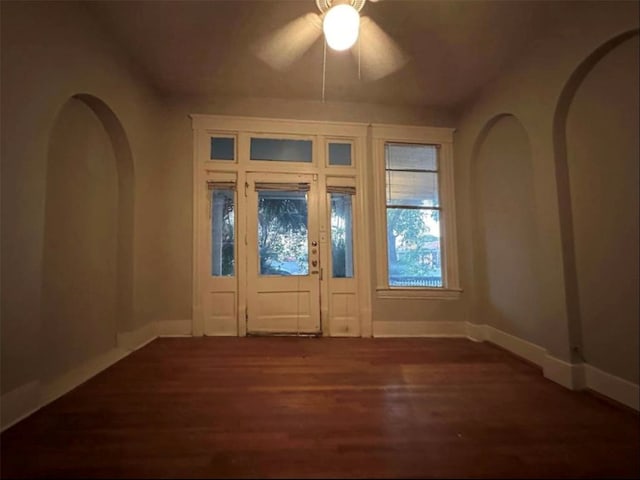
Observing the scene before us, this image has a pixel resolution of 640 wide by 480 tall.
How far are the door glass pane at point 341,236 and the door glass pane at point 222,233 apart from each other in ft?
3.97

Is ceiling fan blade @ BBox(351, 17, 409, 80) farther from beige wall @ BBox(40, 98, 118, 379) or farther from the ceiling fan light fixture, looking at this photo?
beige wall @ BBox(40, 98, 118, 379)

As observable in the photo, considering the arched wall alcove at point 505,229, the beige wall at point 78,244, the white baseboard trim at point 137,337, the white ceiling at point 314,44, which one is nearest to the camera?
the beige wall at point 78,244

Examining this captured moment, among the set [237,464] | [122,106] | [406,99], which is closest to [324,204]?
[406,99]

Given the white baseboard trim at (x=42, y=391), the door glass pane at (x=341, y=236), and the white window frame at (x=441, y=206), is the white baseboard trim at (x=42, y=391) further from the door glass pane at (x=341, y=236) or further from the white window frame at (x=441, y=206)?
the white window frame at (x=441, y=206)

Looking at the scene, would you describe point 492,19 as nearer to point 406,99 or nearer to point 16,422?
point 406,99

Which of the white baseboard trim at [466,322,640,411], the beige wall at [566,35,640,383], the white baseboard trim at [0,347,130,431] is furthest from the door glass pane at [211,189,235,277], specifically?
the beige wall at [566,35,640,383]

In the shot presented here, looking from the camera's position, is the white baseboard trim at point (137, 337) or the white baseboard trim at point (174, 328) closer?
the white baseboard trim at point (137, 337)

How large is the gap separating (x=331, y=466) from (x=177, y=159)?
3.38 meters

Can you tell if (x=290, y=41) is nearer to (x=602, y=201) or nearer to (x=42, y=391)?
(x=602, y=201)

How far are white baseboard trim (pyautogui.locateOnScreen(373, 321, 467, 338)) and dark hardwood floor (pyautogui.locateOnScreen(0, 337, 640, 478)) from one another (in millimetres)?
891

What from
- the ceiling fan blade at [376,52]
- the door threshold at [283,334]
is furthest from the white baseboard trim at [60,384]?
the ceiling fan blade at [376,52]

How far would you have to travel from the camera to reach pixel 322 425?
1.66 meters

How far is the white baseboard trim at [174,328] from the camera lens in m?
3.36

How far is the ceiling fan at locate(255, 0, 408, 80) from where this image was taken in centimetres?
183
